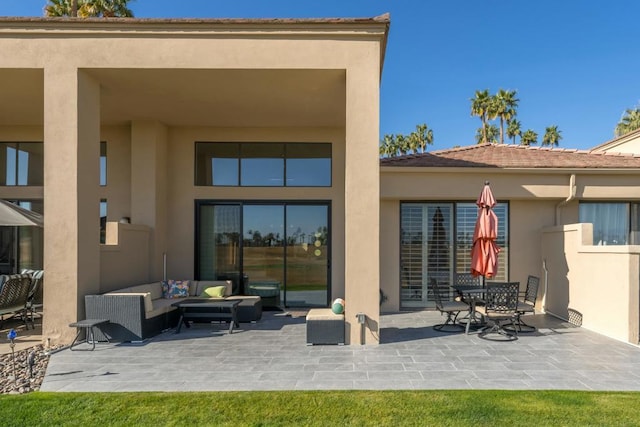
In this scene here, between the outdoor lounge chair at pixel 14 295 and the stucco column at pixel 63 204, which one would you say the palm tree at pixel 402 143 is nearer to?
the stucco column at pixel 63 204

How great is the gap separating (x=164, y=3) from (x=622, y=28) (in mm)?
16866

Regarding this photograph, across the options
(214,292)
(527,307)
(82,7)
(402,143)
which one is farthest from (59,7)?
(402,143)

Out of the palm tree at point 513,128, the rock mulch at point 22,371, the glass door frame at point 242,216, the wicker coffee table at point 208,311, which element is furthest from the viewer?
the palm tree at point 513,128

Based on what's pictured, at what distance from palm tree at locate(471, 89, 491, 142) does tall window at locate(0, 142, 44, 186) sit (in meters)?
32.9

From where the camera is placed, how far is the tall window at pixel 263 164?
10.3 meters

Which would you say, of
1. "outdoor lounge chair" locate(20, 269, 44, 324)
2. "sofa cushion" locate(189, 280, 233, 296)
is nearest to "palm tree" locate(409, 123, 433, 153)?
"sofa cushion" locate(189, 280, 233, 296)

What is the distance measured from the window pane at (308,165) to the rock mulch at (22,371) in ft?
21.1

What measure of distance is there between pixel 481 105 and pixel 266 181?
3016 cm

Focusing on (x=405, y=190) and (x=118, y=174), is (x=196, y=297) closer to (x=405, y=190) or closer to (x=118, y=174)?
(x=118, y=174)

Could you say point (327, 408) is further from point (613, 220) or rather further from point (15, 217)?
point (613, 220)

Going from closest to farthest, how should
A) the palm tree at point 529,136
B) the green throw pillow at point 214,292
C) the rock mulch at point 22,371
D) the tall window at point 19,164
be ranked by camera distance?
the rock mulch at point 22,371
the green throw pillow at point 214,292
the tall window at point 19,164
the palm tree at point 529,136

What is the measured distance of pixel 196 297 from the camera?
9102mm

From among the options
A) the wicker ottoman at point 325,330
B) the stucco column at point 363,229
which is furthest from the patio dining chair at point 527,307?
the wicker ottoman at point 325,330

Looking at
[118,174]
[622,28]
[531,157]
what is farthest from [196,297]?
[622,28]
